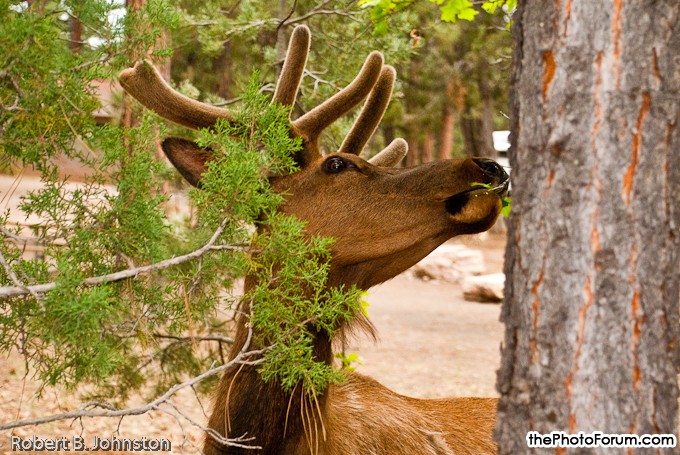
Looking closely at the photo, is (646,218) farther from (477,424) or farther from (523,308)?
(477,424)

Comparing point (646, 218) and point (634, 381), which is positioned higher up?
point (646, 218)

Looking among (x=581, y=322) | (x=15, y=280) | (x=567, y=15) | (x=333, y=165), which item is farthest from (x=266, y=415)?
(x=567, y=15)

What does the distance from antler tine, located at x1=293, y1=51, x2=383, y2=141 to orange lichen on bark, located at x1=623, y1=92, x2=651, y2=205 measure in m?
2.11

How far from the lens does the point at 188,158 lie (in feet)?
11.8

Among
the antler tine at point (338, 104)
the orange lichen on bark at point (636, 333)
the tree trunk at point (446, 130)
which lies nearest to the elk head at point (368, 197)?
the antler tine at point (338, 104)

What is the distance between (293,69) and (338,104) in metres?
0.31

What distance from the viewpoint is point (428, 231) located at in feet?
11.7

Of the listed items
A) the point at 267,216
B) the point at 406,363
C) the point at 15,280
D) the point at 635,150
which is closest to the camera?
the point at 635,150

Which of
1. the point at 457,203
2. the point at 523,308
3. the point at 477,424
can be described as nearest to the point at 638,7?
the point at 523,308

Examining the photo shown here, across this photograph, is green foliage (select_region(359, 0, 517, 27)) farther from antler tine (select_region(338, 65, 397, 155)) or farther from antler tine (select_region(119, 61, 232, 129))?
antler tine (select_region(119, 61, 232, 129))

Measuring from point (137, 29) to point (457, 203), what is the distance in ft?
5.15

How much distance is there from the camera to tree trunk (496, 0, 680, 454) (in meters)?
2.04

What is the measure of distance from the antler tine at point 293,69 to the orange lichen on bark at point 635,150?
215 centimetres

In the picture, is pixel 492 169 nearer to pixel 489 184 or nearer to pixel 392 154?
pixel 489 184
